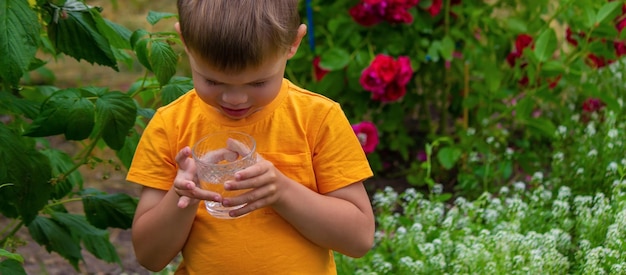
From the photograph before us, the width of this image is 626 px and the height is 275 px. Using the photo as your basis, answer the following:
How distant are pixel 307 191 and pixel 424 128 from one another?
7.96 feet

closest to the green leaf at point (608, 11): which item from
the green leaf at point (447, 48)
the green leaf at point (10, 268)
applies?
the green leaf at point (447, 48)

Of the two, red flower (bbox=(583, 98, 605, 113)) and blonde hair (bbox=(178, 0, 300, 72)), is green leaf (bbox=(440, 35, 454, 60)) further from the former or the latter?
blonde hair (bbox=(178, 0, 300, 72))

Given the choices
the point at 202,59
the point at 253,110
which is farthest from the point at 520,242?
the point at 202,59

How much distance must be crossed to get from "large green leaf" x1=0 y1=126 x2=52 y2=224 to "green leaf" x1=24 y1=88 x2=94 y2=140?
54mm

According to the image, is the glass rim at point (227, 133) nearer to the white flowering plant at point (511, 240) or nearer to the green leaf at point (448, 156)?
the white flowering plant at point (511, 240)

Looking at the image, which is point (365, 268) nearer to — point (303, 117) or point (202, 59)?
point (303, 117)

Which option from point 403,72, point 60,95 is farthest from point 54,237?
point 403,72

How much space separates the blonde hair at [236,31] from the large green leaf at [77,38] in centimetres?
62

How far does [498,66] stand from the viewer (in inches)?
158

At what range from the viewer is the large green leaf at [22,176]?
7.22 ft

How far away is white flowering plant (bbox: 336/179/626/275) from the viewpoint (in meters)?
2.65

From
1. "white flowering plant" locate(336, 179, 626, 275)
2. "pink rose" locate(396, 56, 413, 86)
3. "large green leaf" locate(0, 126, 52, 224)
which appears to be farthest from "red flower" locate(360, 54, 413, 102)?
"large green leaf" locate(0, 126, 52, 224)

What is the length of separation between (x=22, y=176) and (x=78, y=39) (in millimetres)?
352

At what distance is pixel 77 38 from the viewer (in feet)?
7.34
